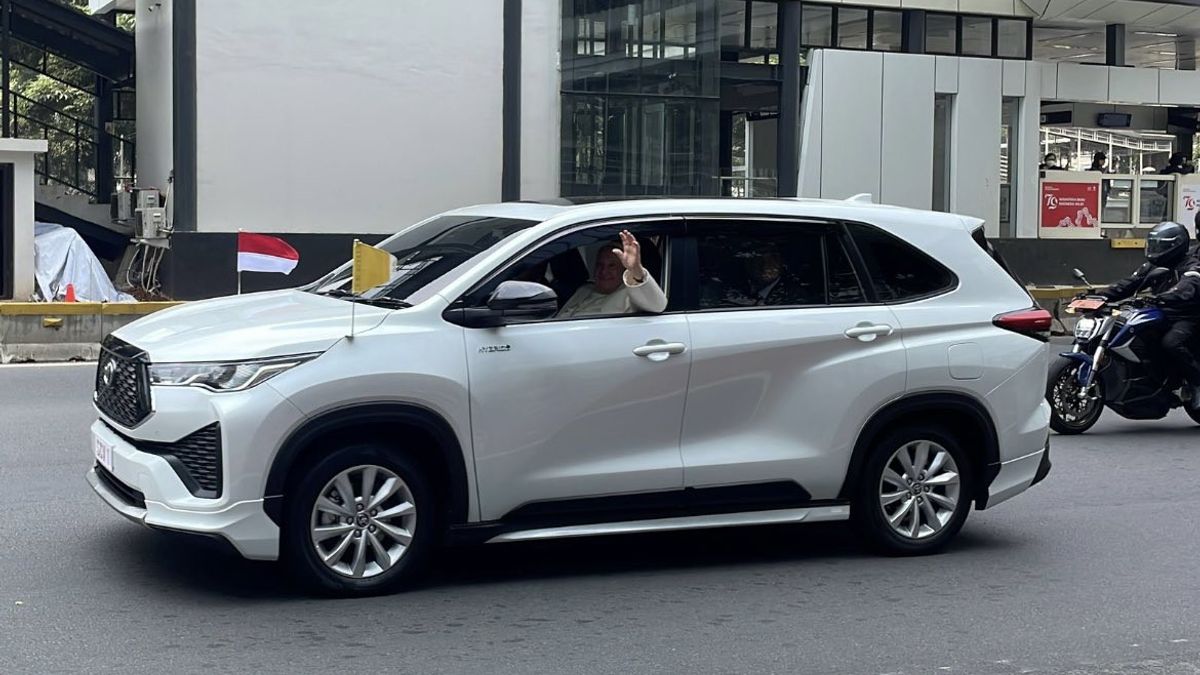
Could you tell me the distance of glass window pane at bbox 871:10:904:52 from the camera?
25.9 meters

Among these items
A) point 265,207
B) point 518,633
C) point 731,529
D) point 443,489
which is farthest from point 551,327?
point 265,207

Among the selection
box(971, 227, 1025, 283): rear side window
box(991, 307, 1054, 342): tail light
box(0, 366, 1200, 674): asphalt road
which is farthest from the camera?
box(971, 227, 1025, 283): rear side window

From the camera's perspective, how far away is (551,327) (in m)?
6.65

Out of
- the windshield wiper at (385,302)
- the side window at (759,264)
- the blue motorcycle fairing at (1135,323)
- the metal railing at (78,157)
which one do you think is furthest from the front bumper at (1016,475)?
the metal railing at (78,157)

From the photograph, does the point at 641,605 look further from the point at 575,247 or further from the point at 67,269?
the point at 67,269


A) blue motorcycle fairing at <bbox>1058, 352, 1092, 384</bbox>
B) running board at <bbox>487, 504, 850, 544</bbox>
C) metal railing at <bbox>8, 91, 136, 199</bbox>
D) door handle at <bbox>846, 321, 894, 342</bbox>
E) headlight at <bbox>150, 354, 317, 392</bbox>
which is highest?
metal railing at <bbox>8, 91, 136, 199</bbox>

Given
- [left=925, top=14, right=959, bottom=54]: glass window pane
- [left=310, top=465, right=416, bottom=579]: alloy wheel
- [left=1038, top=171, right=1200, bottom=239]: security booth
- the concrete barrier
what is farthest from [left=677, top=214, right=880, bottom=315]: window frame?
[left=1038, top=171, right=1200, bottom=239]: security booth

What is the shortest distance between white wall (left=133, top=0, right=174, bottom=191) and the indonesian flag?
17.8 feet

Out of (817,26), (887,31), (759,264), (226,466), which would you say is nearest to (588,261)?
(759,264)

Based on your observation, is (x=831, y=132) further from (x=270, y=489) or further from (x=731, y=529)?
(x=270, y=489)

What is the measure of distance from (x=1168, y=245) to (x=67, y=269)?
45.9ft

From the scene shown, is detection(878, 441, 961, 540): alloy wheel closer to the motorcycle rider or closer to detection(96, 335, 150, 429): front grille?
detection(96, 335, 150, 429): front grille

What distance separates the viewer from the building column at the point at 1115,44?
27.5 metres

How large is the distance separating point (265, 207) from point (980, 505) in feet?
49.8
